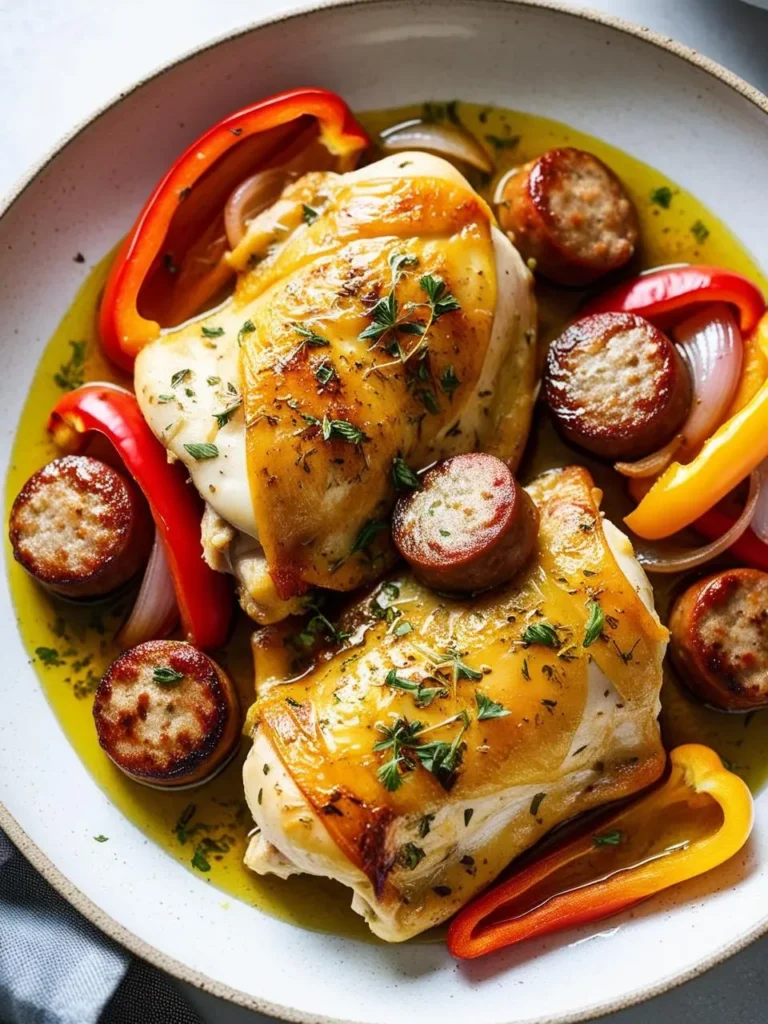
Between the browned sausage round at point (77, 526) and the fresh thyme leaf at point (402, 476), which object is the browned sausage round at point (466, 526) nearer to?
the fresh thyme leaf at point (402, 476)

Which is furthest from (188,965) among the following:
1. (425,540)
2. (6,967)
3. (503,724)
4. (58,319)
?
(58,319)

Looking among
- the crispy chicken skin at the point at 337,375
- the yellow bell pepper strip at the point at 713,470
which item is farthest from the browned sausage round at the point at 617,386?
the crispy chicken skin at the point at 337,375

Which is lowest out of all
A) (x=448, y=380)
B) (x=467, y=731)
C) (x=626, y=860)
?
(x=626, y=860)

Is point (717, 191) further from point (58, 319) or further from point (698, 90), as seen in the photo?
point (58, 319)

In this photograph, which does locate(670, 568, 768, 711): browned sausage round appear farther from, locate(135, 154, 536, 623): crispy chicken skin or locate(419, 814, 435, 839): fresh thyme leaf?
locate(419, 814, 435, 839): fresh thyme leaf

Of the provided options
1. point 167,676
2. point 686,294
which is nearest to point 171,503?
point 167,676

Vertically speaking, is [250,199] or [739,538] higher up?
[250,199]

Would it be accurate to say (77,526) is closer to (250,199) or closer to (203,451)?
(203,451)
